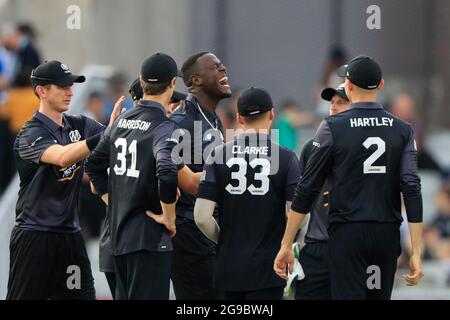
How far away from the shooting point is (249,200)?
853cm

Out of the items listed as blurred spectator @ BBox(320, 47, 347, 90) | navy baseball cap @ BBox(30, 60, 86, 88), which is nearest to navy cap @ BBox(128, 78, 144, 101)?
navy baseball cap @ BBox(30, 60, 86, 88)

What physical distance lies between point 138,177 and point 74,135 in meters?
1.01

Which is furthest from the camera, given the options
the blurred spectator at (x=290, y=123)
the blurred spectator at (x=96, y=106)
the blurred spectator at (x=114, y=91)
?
the blurred spectator at (x=114, y=91)

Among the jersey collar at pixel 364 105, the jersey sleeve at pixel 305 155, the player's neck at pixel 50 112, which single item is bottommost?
the jersey sleeve at pixel 305 155

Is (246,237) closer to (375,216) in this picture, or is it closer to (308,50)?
(375,216)

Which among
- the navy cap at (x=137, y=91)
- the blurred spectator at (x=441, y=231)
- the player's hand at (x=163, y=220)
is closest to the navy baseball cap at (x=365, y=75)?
the player's hand at (x=163, y=220)

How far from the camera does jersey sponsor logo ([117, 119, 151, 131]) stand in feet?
28.1

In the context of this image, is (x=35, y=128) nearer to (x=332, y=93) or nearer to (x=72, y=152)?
(x=72, y=152)

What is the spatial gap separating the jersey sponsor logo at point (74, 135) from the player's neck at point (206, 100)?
975mm

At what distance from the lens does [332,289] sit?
344 inches

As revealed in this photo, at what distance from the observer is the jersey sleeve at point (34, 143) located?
903 centimetres

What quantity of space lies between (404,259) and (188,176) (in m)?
5.89

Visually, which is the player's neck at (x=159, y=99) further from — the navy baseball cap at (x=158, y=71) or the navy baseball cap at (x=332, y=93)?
the navy baseball cap at (x=332, y=93)

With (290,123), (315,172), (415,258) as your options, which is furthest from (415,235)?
(290,123)
